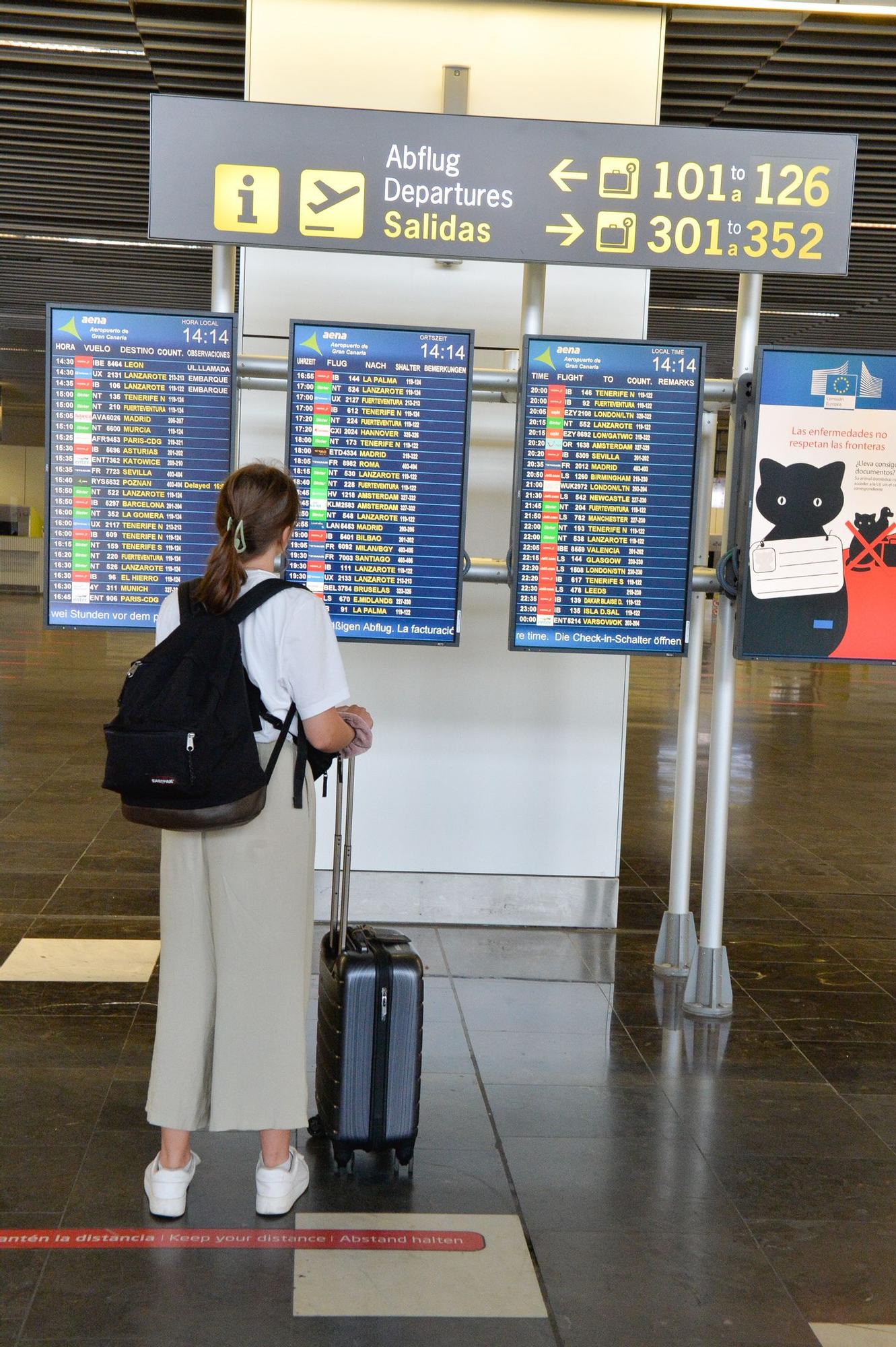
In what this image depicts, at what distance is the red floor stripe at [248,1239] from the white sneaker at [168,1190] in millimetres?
48

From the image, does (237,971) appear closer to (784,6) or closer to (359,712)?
(359,712)

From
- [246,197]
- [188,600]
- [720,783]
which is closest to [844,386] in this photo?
[720,783]

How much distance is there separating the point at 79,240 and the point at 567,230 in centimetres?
889

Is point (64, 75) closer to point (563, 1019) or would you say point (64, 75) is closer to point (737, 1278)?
point (563, 1019)

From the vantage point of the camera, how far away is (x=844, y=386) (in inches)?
165

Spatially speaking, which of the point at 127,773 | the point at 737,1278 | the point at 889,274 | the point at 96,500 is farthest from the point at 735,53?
the point at 889,274

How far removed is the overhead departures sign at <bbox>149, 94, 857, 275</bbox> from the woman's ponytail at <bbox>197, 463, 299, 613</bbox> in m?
1.36

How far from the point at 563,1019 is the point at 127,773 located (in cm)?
216

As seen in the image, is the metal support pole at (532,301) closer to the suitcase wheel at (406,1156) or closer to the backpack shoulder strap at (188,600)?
the backpack shoulder strap at (188,600)

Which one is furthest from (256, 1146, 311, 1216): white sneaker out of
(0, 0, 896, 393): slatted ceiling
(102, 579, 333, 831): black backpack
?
(0, 0, 896, 393): slatted ceiling

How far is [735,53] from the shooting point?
5445 millimetres

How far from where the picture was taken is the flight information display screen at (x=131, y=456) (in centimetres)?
414

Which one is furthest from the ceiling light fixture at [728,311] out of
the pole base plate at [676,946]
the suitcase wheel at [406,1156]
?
the suitcase wheel at [406,1156]

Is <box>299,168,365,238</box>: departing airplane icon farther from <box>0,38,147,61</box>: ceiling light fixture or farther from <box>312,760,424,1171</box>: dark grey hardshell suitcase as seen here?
<box>0,38,147,61</box>: ceiling light fixture
